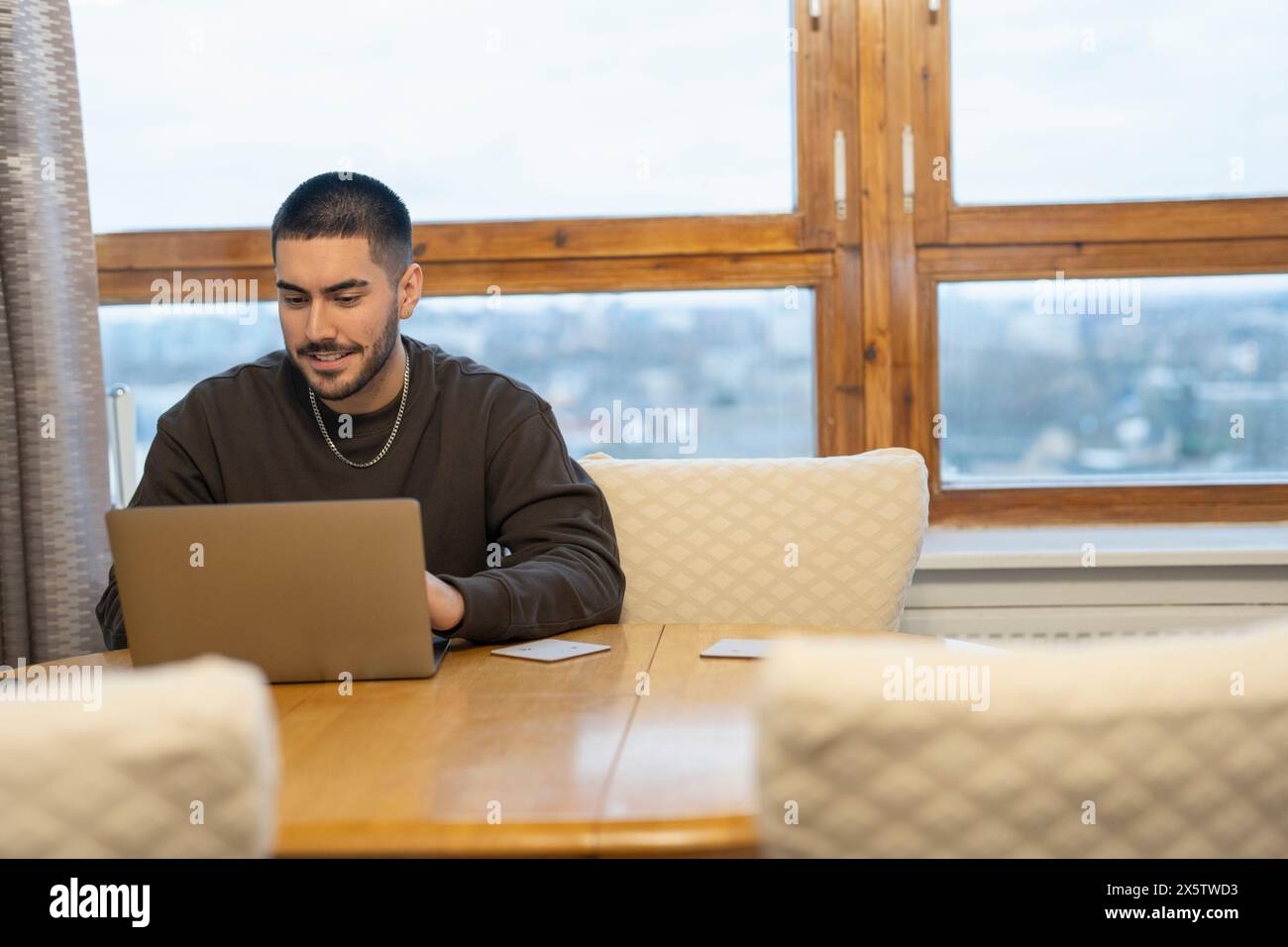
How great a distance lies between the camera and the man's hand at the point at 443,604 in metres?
1.30

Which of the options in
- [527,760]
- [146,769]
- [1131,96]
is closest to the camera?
[146,769]

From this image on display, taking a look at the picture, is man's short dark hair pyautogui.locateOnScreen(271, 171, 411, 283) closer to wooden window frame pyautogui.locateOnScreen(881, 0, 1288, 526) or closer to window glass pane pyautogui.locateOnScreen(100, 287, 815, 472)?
window glass pane pyautogui.locateOnScreen(100, 287, 815, 472)

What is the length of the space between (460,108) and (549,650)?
60.1 inches

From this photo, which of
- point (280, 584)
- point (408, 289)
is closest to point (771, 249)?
point (408, 289)

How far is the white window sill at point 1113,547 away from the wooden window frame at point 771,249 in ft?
1.09

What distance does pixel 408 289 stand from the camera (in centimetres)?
186

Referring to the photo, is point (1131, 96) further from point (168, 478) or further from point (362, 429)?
point (168, 478)

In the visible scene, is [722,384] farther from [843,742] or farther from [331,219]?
[843,742]

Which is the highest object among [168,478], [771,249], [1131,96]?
[1131,96]

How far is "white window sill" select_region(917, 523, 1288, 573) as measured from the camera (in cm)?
216

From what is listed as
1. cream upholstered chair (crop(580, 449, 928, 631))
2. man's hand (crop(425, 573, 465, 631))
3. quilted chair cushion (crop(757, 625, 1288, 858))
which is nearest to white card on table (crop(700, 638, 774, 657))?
man's hand (crop(425, 573, 465, 631))

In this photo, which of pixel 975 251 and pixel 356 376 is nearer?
pixel 356 376

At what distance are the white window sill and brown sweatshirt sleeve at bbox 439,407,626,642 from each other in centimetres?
78
